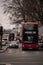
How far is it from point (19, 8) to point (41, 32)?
20.5 ft

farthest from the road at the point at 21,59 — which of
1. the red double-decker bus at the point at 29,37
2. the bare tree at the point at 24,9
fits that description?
the bare tree at the point at 24,9

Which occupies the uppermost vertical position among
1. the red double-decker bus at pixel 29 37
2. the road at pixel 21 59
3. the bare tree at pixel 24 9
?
the bare tree at pixel 24 9

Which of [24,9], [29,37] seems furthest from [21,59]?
[24,9]

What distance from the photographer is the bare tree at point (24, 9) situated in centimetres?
6075

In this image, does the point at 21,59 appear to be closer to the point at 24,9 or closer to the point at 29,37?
the point at 29,37

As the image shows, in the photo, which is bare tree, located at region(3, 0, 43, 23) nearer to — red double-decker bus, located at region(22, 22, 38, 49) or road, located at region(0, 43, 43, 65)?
red double-decker bus, located at region(22, 22, 38, 49)

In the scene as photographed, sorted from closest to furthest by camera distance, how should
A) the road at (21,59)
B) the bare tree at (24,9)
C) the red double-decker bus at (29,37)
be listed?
1. the road at (21,59)
2. the red double-decker bus at (29,37)
3. the bare tree at (24,9)

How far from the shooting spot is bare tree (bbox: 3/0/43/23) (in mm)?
60750

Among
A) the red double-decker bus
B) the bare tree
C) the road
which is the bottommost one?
the road

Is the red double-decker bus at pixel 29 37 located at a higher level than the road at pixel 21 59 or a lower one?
higher

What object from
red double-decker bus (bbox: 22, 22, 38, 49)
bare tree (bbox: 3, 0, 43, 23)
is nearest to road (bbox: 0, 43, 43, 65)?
red double-decker bus (bbox: 22, 22, 38, 49)

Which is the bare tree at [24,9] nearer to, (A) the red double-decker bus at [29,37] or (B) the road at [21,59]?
(A) the red double-decker bus at [29,37]

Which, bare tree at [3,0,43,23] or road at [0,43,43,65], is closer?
road at [0,43,43,65]

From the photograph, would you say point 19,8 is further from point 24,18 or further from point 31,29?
point 31,29
